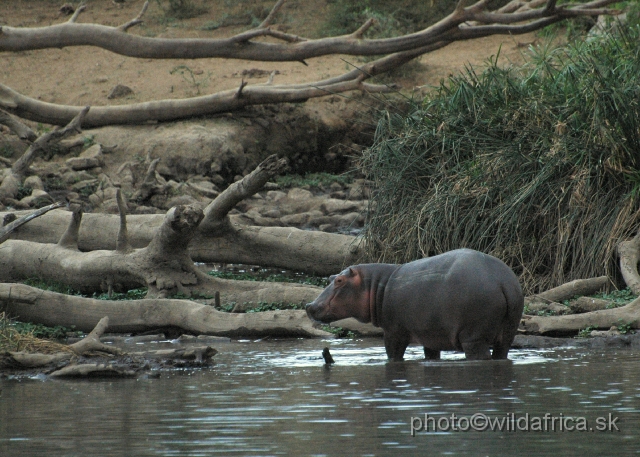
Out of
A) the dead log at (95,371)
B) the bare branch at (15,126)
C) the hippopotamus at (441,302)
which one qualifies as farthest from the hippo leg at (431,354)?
the bare branch at (15,126)

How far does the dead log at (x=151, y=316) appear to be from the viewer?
9.15 metres

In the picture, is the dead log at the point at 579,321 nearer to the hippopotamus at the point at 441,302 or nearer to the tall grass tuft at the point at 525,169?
the hippopotamus at the point at 441,302

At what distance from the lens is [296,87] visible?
19250 mm

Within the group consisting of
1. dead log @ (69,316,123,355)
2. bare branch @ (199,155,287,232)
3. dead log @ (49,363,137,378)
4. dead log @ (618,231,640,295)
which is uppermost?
bare branch @ (199,155,287,232)

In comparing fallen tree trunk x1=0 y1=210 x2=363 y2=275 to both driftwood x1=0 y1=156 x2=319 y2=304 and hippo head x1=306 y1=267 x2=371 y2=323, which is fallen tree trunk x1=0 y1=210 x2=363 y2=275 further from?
hippo head x1=306 y1=267 x2=371 y2=323

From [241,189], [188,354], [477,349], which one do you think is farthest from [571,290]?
[188,354]

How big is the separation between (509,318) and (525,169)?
351 cm

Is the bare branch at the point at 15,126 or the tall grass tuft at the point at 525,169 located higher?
the bare branch at the point at 15,126

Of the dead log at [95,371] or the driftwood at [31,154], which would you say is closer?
the dead log at [95,371]

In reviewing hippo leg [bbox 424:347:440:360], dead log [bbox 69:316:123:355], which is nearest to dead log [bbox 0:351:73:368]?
dead log [bbox 69:316:123:355]

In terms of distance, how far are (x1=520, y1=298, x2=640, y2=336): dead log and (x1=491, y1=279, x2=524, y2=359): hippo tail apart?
108 centimetres

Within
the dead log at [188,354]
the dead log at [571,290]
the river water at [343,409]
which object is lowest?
the river water at [343,409]

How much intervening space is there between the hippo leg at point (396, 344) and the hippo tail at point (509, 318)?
25.1 inches

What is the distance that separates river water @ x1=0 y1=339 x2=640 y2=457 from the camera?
4453mm
